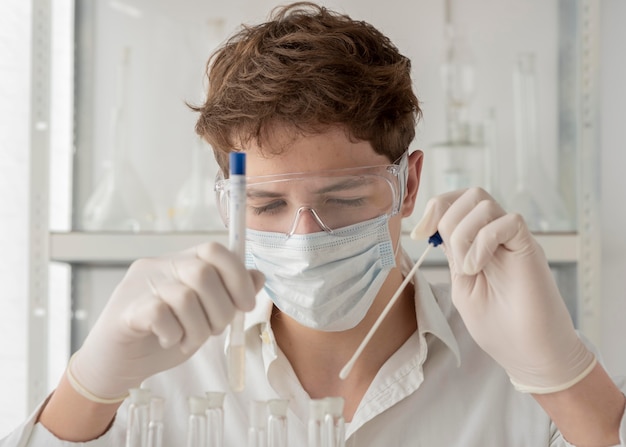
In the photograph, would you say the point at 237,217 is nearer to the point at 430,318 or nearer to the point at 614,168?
the point at 430,318

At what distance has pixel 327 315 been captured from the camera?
1399mm

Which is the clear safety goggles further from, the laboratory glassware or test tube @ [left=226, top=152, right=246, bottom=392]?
the laboratory glassware

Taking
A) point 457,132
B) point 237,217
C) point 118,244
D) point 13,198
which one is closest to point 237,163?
point 237,217

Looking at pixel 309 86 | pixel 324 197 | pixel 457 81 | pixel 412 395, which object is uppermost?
pixel 457 81

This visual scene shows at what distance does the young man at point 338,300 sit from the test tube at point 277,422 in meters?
0.15

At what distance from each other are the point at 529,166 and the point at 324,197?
1.03 meters

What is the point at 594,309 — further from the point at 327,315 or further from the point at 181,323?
the point at 181,323

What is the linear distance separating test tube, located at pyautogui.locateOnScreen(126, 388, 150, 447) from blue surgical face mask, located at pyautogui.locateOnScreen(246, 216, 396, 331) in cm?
39

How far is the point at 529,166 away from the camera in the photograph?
2.25 meters

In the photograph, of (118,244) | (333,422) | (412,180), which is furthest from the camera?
(118,244)

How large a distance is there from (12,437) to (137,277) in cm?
37

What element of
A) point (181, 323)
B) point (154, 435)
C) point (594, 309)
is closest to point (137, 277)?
point (181, 323)

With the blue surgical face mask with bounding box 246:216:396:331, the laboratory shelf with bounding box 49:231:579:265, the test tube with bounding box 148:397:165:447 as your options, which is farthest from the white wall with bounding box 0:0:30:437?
the test tube with bounding box 148:397:165:447

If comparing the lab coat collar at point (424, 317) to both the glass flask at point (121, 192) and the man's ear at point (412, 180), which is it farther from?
the glass flask at point (121, 192)
